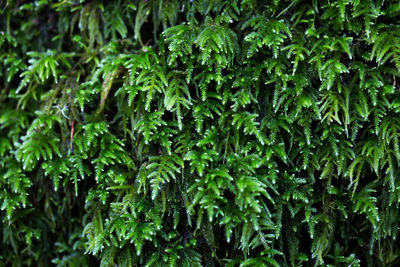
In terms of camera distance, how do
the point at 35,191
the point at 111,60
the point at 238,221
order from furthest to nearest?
the point at 35,191, the point at 111,60, the point at 238,221

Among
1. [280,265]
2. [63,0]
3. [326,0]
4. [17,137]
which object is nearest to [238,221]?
[280,265]

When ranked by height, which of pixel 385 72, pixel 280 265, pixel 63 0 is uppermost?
pixel 63 0

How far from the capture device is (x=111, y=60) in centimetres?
164

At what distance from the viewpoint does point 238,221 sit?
4.38ft

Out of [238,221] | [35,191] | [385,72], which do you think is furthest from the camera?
[35,191]

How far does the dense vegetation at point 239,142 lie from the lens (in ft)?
4.64

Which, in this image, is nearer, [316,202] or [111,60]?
[316,202]

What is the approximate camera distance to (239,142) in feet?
4.91

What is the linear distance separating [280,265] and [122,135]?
93 cm

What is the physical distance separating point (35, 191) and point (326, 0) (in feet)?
5.49

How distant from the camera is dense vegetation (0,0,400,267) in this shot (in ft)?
4.64

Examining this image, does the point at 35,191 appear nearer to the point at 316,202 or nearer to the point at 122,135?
the point at 122,135

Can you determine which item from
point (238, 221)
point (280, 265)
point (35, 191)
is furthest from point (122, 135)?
point (280, 265)

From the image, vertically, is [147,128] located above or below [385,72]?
below
